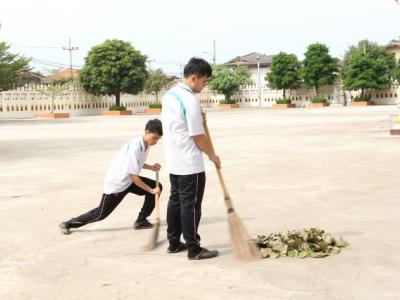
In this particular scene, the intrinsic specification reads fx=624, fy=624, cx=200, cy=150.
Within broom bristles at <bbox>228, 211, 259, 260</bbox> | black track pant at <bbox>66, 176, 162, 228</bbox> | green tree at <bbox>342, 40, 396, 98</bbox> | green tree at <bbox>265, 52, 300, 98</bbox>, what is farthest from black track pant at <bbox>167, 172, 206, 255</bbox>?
green tree at <bbox>265, 52, 300, 98</bbox>

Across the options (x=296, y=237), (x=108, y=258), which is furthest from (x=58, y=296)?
(x=296, y=237)

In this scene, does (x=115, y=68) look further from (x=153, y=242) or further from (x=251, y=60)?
(x=251, y=60)

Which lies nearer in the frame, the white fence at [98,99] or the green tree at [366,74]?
the white fence at [98,99]

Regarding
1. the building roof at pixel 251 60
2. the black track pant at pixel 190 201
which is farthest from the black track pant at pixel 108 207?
the building roof at pixel 251 60

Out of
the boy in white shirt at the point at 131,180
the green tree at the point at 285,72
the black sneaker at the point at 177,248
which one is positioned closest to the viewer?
the black sneaker at the point at 177,248

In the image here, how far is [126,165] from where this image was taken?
566 cm

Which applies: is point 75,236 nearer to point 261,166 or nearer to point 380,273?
point 380,273

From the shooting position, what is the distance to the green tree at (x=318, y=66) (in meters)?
53.6

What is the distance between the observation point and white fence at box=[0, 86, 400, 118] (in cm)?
4544

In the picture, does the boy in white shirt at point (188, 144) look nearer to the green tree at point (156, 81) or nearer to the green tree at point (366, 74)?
the green tree at point (366, 74)

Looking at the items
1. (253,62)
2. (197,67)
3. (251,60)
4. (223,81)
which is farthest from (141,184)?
(251,60)

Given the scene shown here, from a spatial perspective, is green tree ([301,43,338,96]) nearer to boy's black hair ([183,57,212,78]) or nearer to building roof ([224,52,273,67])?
building roof ([224,52,273,67])

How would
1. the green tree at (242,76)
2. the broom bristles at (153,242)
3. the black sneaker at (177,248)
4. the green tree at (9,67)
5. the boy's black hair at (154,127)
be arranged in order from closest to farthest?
the black sneaker at (177,248) < the broom bristles at (153,242) < the boy's black hair at (154,127) < the green tree at (9,67) < the green tree at (242,76)

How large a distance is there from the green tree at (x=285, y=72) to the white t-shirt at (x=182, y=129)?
51956 mm
